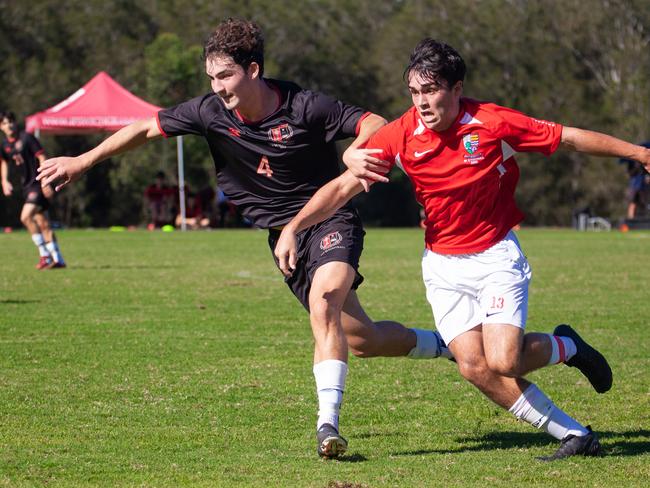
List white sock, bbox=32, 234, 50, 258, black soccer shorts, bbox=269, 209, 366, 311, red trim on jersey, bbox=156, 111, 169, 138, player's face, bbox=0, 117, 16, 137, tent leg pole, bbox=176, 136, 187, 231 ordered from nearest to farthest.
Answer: black soccer shorts, bbox=269, 209, 366, 311 < red trim on jersey, bbox=156, 111, 169, 138 < player's face, bbox=0, 117, 16, 137 < white sock, bbox=32, 234, 50, 258 < tent leg pole, bbox=176, 136, 187, 231

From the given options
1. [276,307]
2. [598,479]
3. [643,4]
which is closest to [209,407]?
[598,479]

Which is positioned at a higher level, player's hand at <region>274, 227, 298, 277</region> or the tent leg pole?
player's hand at <region>274, 227, 298, 277</region>

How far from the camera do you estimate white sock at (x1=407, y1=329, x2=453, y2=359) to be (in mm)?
7526

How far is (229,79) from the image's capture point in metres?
6.45

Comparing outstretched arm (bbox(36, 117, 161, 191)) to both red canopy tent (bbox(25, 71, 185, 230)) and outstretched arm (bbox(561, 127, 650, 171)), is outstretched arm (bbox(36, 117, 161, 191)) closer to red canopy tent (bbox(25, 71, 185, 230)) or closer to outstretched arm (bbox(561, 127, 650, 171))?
outstretched arm (bbox(561, 127, 650, 171))

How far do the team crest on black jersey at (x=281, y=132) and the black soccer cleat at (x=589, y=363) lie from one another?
1873 mm

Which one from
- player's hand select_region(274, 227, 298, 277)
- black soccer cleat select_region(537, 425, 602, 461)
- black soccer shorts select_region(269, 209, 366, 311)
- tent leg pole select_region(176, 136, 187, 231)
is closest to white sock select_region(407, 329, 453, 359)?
black soccer shorts select_region(269, 209, 366, 311)

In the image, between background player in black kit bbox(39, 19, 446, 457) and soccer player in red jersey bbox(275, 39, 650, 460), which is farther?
background player in black kit bbox(39, 19, 446, 457)

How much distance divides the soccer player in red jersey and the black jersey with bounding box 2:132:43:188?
13651 millimetres

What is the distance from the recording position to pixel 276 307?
13.6 metres

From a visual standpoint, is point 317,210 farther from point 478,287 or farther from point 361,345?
point 361,345

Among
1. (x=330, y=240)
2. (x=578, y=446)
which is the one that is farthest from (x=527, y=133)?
(x=578, y=446)

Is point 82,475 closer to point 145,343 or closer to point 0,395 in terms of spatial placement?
point 0,395

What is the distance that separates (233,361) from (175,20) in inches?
2229
